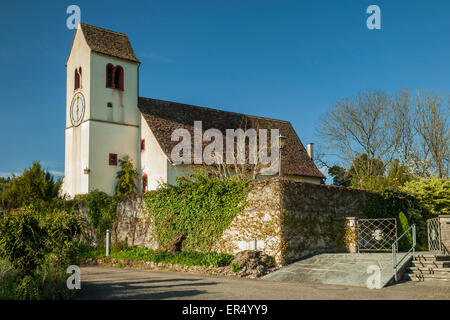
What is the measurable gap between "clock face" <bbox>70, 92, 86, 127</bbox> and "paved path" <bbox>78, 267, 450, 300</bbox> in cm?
2054

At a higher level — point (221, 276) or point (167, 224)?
point (167, 224)

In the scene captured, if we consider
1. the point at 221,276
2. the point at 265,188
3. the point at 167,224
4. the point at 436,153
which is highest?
the point at 436,153

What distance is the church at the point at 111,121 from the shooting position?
30047mm

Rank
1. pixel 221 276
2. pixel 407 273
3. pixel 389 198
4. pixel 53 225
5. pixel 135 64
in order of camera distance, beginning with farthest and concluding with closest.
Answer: pixel 135 64
pixel 389 198
pixel 221 276
pixel 407 273
pixel 53 225

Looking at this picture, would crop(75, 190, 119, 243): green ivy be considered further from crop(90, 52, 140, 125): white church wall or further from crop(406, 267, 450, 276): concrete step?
crop(406, 267, 450, 276): concrete step

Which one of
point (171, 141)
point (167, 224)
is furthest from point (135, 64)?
point (167, 224)

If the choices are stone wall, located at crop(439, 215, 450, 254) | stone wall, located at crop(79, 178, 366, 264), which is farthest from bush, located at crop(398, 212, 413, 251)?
stone wall, located at crop(79, 178, 366, 264)

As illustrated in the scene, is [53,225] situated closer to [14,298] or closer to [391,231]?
[14,298]

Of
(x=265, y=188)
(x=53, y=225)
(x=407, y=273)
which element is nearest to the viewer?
(x=53, y=225)

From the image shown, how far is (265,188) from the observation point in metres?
15.2

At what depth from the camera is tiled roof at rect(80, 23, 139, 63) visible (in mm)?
31266

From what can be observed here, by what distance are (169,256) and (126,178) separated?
15263 millimetres
